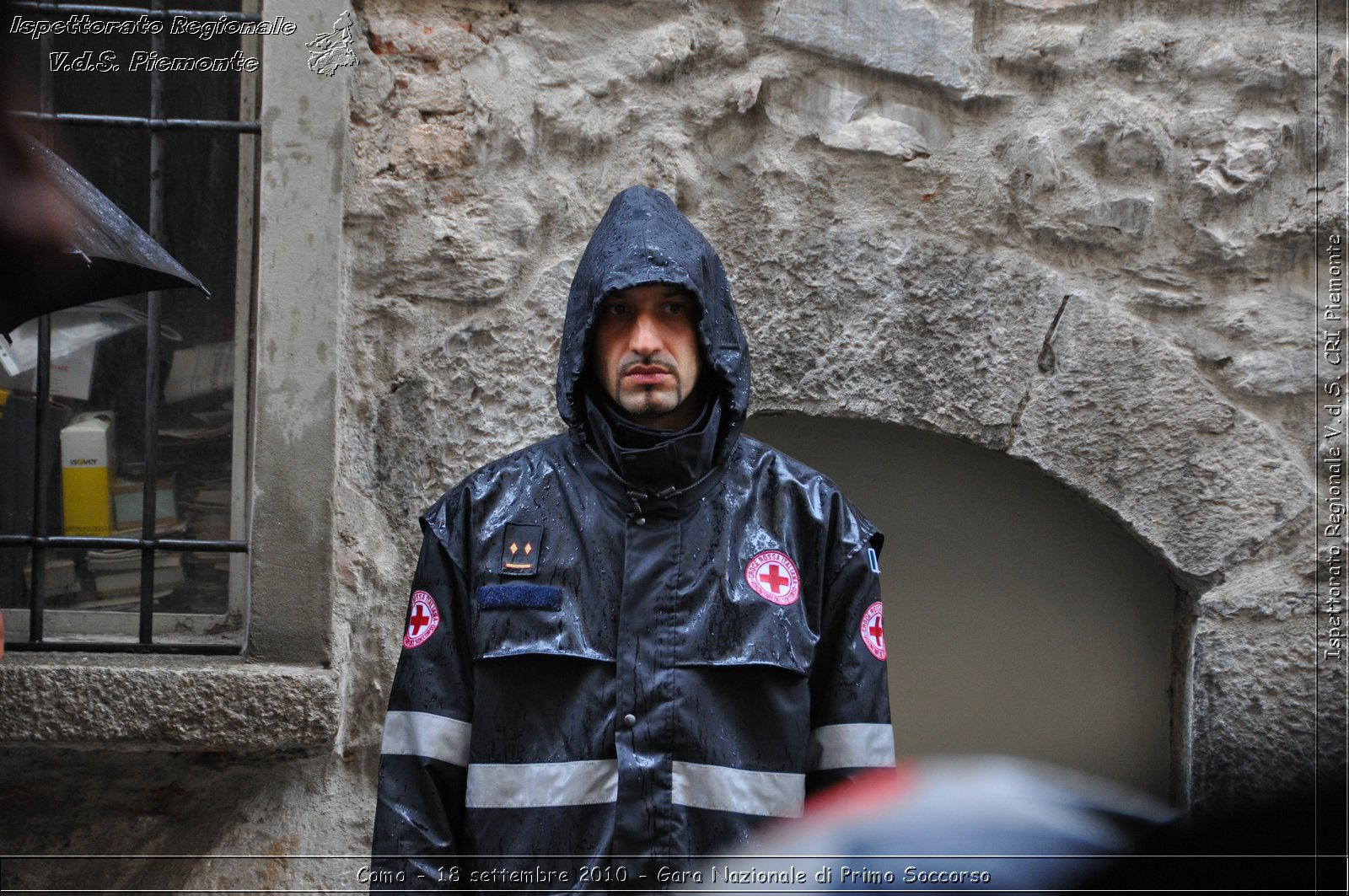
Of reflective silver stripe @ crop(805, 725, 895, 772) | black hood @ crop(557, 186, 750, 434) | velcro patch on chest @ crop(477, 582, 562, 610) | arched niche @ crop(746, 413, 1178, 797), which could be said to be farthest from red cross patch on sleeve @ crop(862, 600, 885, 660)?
arched niche @ crop(746, 413, 1178, 797)

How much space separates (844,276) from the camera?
2602 millimetres

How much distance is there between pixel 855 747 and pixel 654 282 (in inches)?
32.4

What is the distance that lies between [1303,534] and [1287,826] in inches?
86.1

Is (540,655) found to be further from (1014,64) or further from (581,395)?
(1014,64)

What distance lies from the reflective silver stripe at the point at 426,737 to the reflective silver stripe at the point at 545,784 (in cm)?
6

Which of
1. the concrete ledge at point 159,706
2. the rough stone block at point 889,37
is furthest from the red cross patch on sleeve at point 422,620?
the rough stone block at point 889,37

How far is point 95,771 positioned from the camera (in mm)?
2518

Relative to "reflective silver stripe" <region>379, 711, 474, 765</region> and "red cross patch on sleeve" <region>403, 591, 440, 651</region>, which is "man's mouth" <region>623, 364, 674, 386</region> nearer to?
"red cross patch on sleeve" <region>403, 591, 440, 651</region>

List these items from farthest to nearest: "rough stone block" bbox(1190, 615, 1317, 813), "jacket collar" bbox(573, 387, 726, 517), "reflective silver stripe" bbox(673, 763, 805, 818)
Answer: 1. "rough stone block" bbox(1190, 615, 1317, 813)
2. "jacket collar" bbox(573, 387, 726, 517)
3. "reflective silver stripe" bbox(673, 763, 805, 818)

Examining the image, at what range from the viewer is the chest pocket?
1884 mm

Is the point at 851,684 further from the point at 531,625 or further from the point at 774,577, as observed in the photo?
the point at 531,625

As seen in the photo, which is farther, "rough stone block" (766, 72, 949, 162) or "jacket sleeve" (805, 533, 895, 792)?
"rough stone block" (766, 72, 949, 162)

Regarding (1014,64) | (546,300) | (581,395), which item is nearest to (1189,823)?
(581,395)

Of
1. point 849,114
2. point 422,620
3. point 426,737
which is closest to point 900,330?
point 849,114
